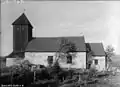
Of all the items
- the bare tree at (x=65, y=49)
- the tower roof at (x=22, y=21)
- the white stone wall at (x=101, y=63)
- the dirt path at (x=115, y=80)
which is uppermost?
the tower roof at (x=22, y=21)

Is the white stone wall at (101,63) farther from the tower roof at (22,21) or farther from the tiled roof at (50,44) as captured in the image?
the tower roof at (22,21)

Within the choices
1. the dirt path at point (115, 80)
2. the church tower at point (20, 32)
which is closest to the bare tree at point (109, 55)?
the dirt path at point (115, 80)

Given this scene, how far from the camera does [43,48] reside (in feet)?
5.45

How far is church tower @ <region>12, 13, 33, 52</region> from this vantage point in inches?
64.2

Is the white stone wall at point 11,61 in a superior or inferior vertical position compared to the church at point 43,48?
inferior

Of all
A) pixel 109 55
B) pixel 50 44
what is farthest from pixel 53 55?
pixel 109 55

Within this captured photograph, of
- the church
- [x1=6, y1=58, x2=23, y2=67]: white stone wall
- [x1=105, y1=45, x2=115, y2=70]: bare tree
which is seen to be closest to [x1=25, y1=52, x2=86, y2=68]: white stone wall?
the church

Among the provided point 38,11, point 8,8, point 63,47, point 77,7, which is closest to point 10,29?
point 8,8

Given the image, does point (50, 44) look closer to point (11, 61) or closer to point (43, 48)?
point (43, 48)

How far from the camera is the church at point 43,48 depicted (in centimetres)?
159

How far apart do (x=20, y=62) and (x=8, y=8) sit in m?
0.60

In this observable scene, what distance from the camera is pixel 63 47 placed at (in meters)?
1.63

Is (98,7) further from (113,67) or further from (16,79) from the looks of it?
(16,79)

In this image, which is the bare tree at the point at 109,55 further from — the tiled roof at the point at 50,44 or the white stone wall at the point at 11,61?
the white stone wall at the point at 11,61
